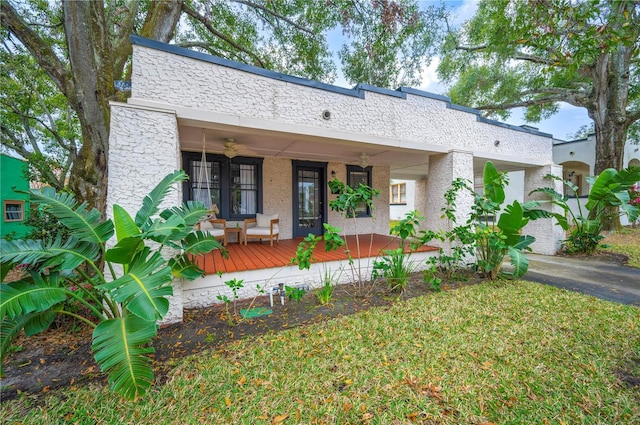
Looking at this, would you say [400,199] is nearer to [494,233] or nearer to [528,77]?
[528,77]

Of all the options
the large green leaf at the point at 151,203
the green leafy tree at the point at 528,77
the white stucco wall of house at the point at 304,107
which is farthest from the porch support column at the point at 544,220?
the large green leaf at the point at 151,203

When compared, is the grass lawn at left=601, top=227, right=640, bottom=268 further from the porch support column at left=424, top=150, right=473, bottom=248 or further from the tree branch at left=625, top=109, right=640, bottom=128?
the porch support column at left=424, top=150, right=473, bottom=248

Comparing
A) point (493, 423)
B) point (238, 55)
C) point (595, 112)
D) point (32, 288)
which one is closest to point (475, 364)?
point (493, 423)

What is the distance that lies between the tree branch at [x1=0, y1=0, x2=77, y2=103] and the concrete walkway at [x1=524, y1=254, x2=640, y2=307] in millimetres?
9573

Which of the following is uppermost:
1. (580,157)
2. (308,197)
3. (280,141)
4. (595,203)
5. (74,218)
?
(580,157)

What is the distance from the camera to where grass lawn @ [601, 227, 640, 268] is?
7149mm

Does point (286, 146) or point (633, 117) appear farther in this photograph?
point (633, 117)

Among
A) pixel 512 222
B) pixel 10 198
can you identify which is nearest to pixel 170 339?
pixel 512 222

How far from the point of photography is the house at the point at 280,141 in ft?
11.3

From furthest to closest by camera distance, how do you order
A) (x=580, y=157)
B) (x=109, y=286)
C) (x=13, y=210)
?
(x=580, y=157) < (x=13, y=210) < (x=109, y=286)

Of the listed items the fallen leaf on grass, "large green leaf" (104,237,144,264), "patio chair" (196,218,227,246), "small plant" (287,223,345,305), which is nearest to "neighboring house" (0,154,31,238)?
"patio chair" (196,218,227,246)

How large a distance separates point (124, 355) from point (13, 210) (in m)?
15.8

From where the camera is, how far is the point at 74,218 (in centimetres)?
251

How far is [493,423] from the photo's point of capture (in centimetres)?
195
